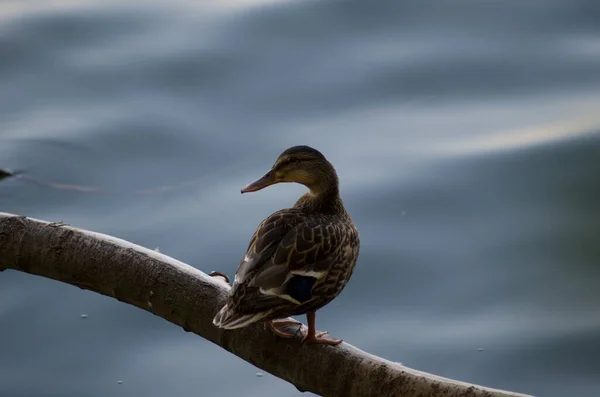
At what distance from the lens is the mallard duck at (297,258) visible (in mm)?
1460

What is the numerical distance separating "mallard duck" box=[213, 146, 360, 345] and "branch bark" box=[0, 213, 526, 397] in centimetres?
4

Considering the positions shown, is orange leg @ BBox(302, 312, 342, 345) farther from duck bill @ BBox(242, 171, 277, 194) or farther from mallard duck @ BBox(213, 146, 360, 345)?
duck bill @ BBox(242, 171, 277, 194)

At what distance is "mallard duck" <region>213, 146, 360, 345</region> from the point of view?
1.46 metres

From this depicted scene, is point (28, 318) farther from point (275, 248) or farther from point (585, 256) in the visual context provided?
point (585, 256)

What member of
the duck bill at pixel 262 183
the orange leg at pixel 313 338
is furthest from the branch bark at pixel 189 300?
the duck bill at pixel 262 183

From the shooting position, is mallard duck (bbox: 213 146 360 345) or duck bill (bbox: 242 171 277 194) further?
duck bill (bbox: 242 171 277 194)

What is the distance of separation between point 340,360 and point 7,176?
185 cm

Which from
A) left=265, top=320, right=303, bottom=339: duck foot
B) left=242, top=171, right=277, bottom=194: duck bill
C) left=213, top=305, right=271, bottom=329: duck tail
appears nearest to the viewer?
left=213, top=305, right=271, bottom=329: duck tail

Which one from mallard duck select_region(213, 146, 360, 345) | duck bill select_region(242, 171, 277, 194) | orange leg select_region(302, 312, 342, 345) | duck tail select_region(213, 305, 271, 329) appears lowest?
duck tail select_region(213, 305, 271, 329)

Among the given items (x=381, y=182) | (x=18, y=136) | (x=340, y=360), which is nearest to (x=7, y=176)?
(x=18, y=136)

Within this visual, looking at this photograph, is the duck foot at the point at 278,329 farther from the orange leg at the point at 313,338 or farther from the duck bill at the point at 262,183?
the duck bill at the point at 262,183

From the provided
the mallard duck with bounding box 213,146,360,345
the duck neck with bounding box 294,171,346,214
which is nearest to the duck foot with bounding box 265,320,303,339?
the mallard duck with bounding box 213,146,360,345

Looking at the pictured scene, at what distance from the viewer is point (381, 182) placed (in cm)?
288

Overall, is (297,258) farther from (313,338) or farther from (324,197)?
(324,197)
